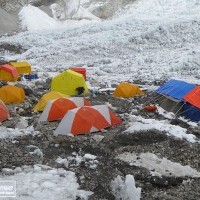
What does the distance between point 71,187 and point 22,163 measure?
1.40 m

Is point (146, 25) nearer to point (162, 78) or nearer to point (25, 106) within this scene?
point (162, 78)

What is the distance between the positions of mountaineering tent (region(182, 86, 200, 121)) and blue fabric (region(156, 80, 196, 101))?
298 millimetres

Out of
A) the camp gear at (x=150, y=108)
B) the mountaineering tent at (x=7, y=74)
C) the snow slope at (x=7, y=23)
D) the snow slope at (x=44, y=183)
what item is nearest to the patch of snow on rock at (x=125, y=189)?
the snow slope at (x=44, y=183)

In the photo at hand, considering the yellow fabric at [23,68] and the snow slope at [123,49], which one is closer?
the yellow fabric at [23,68]

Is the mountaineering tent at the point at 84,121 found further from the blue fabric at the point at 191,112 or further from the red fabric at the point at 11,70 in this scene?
the red fabric at the point at 11,70

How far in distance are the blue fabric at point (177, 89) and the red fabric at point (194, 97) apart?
27cm

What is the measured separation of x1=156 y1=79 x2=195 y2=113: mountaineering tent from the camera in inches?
486

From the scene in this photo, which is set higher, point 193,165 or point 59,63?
point 193,165

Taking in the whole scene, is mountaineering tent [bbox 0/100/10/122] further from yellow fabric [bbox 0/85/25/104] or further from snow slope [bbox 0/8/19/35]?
snow slope [bbox 0/8/19/35]

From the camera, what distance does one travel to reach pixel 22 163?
8.05 m

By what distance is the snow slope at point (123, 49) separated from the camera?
20.5 metres

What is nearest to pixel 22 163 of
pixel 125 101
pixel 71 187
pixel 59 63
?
pixel 71 187

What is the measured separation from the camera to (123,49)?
87.1 ft

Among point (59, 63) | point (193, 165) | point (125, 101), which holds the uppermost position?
point (193, 165)
